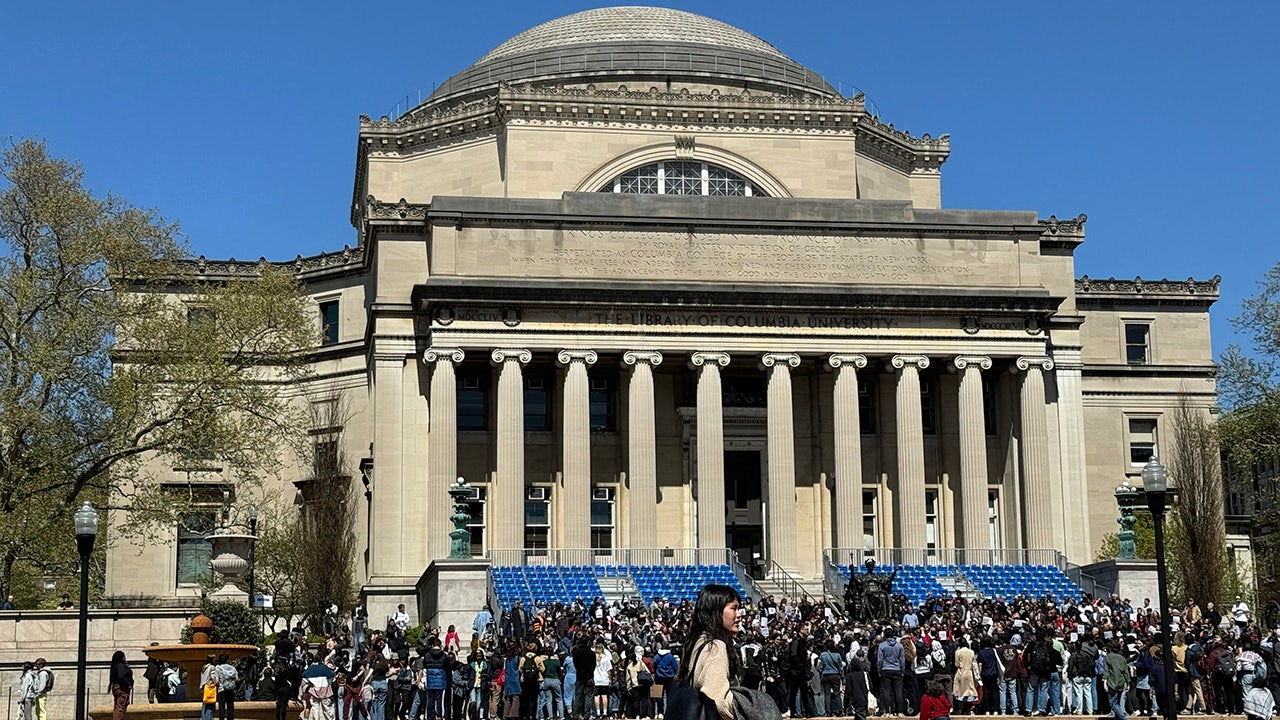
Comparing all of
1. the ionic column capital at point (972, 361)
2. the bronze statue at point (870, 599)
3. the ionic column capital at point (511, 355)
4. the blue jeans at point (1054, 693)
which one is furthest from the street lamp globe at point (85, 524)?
the ionic column capital at point (972, 361)

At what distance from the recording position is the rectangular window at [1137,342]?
2847 inches

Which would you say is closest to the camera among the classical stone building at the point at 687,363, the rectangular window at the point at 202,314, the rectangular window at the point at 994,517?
the rectangular window at the point at 202,314

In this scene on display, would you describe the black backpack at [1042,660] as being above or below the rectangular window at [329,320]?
below

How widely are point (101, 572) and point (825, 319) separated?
104 ft

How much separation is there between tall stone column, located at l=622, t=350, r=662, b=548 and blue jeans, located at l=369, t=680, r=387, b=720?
24623 millimetres

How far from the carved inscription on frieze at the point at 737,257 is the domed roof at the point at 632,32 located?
16.7 metres

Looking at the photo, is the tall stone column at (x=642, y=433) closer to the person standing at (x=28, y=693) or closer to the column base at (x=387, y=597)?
the column base at (x=387, y=597)

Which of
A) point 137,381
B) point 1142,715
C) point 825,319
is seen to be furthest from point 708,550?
point 1142,715

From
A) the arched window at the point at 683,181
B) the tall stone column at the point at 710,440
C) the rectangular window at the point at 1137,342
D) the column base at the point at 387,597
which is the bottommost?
the column base at the point at 387,597

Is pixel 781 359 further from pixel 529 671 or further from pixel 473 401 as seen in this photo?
pixel 529 671

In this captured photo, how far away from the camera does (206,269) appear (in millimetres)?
70062

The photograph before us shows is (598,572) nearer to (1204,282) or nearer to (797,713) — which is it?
(797,713)

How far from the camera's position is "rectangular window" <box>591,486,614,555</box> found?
60.8m

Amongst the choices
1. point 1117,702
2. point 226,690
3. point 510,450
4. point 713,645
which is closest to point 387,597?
point 510,450
